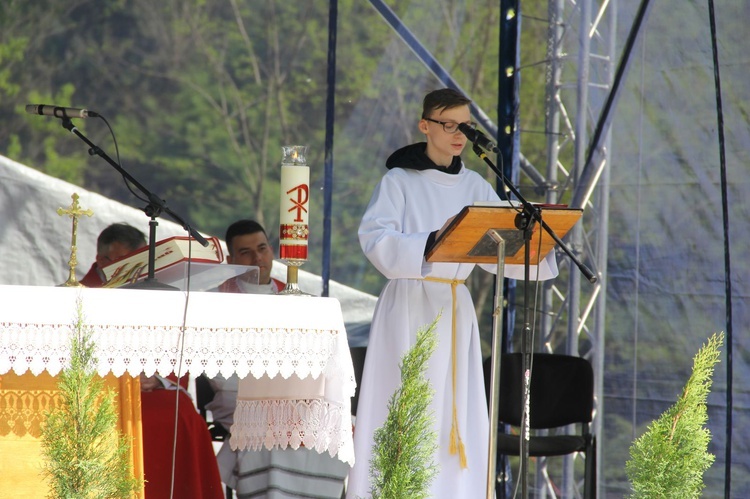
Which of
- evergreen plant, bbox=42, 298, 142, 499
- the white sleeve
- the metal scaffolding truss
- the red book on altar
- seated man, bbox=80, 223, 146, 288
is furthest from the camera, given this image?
seated man, bbox=80, 223, 146, 288

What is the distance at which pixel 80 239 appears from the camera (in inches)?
276

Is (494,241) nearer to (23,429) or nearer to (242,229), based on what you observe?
(23,429)

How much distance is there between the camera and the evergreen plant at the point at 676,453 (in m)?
2.53

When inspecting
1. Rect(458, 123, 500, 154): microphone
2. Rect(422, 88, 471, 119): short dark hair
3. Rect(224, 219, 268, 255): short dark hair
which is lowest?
Rect(224, 219, 268, 255): short dark hair

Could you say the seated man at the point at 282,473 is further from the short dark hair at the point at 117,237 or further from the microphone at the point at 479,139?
the microphone at the point at 479,139

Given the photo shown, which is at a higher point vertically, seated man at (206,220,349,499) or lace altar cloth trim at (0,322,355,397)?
lace altar cloth trim at (0,322,355,397)

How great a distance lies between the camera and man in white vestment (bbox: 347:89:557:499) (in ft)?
12.9

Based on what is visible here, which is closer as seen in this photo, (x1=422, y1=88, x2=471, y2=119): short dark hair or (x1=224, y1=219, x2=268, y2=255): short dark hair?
(x1=422, y1=88, x2=471, y2=119): short dark hair

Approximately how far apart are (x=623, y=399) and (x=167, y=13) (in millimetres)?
7688

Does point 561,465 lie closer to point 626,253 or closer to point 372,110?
point 626,253

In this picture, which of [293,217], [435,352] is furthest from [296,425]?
[435,352]

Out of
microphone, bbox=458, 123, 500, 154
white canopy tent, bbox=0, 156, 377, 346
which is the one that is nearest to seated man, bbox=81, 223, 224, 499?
microphone, bbox=458, 123, 500, 154

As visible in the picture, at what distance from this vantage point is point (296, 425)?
3.36 meters

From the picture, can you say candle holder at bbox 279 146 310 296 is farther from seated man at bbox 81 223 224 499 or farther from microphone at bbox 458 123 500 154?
seated man at bbox 81 223 224 499
